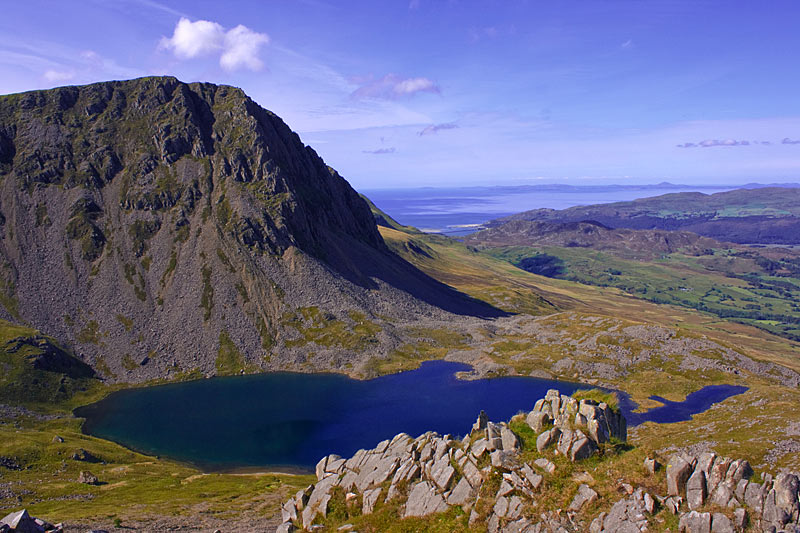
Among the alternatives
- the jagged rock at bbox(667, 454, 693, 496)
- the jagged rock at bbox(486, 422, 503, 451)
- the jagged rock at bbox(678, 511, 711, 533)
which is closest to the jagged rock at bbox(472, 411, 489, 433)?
the jagged rock at bbox(486, 422, 503, 451)

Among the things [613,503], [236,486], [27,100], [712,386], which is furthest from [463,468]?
[27,100]

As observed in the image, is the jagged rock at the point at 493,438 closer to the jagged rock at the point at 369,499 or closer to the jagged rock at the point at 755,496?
the jagged rock at the point at 369,499

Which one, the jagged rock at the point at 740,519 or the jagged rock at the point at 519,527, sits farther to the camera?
the jagged rock at the point at 519,527

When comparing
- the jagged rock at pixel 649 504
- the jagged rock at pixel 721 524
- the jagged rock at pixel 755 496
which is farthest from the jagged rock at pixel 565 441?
the jagged rock at pixel 755 496

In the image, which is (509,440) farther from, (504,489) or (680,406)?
(680,406)

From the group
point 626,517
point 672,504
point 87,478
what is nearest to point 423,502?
point 626,517

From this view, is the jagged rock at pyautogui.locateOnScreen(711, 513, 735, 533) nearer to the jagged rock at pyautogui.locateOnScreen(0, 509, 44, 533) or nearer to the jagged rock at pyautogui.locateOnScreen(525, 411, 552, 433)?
the jagged rock at pyautogui.locateOnScreen(525, 411, 552, 433)
